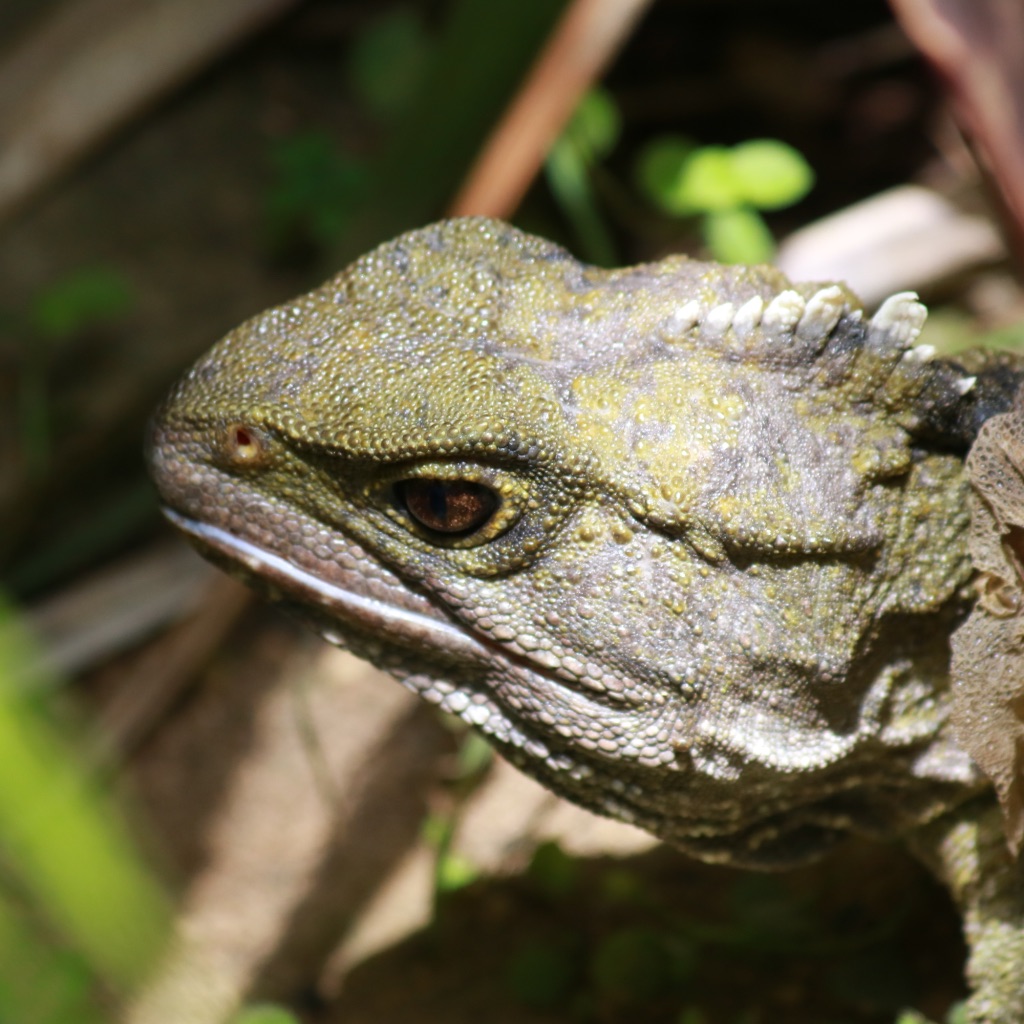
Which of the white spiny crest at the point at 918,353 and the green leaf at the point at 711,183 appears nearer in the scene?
the white spiny crest at the point at 918,353

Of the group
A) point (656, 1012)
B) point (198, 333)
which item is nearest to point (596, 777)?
point (656, 1012)

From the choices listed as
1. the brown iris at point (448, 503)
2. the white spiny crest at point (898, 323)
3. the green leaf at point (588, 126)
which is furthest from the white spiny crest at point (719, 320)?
the green leaf at point (588, 126)

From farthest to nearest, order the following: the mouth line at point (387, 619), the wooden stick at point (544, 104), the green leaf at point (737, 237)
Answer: the green leaf at point (737, 237) < the wooden stick at point (544, 104) < the mouth line at point (387, 619)

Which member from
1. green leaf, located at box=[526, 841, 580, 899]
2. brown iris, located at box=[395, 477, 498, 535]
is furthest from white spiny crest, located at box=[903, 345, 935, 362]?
green leaf, located at box=[526, 841, 580, 899]

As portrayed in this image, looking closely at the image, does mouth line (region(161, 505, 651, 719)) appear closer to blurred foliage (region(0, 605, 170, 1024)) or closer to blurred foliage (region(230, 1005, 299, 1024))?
blurred foliage (region(0, 605, 170, 1024))

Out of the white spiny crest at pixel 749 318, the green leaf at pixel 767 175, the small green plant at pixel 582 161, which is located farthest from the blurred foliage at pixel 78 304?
the white spiny crest at pixel 749 318

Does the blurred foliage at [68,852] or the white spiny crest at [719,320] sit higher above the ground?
the white spiny crest at [719,320]

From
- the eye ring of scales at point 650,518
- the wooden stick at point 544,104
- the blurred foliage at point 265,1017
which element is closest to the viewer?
the eye ring of scales at point 650,518

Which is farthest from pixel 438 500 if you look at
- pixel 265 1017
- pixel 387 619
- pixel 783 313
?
pixel 265 1017

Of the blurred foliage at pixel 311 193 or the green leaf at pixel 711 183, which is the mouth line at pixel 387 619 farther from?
the blurred foliage at pixel 311 193

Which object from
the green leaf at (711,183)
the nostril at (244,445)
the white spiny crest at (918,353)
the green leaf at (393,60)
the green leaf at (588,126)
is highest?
the green leaf at (393,60)
